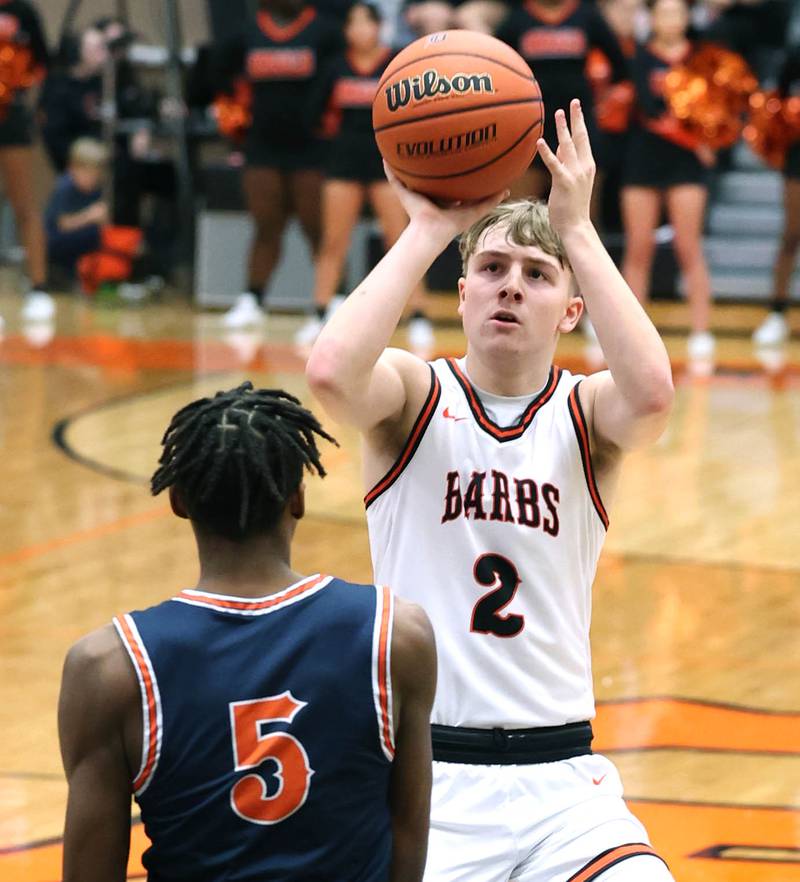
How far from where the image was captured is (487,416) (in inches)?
126

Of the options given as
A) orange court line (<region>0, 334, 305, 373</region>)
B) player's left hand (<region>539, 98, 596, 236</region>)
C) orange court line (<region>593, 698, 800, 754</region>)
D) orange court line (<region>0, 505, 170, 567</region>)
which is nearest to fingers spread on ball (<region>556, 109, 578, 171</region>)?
player's left hand (<region>539, 98, 596, 236</region>)

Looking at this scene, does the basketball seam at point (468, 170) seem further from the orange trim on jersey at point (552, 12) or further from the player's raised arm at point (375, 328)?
the orange trim on jersey at point (552, 12)

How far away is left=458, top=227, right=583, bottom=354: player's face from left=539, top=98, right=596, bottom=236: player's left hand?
16 centimetres

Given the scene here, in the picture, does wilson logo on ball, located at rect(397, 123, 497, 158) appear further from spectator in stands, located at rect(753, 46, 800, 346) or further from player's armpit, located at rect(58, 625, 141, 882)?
spectator in stands, located at rect(753, 46, 800, 346)

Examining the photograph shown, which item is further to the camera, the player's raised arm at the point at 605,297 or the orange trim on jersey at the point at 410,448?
the orange trim on jersey at the point at 410,448

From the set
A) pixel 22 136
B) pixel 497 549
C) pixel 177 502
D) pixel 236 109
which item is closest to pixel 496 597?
pixel 497 549

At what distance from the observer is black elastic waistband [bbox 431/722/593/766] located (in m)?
3.03

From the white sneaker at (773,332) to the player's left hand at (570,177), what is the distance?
8.68 m

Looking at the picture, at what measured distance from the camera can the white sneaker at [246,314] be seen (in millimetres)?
12016

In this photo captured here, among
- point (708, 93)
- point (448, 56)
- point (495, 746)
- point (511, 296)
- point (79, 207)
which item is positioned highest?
point (708, 93)

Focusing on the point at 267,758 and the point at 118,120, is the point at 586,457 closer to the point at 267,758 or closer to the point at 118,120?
the point at 267,758

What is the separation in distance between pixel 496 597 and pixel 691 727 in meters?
1.91

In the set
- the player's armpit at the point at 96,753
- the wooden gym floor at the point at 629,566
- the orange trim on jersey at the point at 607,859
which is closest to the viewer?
the player's armpit at the point at 96,753

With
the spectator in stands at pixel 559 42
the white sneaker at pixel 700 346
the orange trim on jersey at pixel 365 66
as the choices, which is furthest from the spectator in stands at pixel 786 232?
the orange trim on jersey at pixel 365 66
